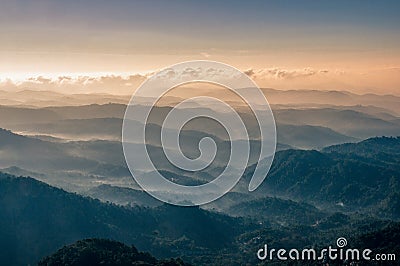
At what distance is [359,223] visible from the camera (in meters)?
129

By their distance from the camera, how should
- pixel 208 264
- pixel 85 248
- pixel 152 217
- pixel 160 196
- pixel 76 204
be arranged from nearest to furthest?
pixel 85 248 < pixel 208 264 < pixel 76 204 < pixel 152 217 < pixel 160 196

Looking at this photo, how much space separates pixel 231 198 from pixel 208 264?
3780 inches

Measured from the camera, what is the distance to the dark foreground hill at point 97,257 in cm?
6550

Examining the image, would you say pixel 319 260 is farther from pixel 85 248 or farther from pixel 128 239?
pixel 128 239

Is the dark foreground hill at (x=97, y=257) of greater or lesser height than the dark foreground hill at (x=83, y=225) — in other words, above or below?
above

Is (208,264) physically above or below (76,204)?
below

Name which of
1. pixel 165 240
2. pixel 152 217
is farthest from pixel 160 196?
pixel 165 240

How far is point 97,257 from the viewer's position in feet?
220

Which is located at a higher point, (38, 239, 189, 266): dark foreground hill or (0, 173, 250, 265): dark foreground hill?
(38, 239, 189, 266): dark foreground hill

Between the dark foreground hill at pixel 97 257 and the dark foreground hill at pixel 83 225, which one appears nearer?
the dark foreground hill at pixel 97 257

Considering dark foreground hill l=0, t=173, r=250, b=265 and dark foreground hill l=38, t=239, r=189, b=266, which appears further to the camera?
dark foreground hill l=0, t=173, r=250, b=265

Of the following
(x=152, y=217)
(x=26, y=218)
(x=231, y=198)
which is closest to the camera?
(x=26, y=218)

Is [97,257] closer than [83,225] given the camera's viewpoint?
Yes

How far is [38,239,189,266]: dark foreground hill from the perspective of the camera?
6550 cm
